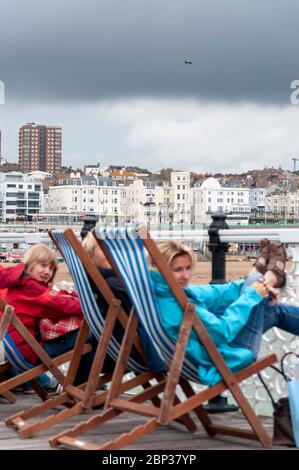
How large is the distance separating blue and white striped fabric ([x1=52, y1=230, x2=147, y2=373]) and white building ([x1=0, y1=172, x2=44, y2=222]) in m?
142

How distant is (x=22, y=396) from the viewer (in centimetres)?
541

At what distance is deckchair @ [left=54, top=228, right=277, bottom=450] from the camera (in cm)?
368

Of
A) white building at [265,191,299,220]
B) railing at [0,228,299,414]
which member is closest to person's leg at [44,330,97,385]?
railing at [0,228,299,414]

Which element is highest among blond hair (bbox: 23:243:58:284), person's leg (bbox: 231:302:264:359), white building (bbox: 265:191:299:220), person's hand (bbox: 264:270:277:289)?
white building (bbox: 265:191:299:220)

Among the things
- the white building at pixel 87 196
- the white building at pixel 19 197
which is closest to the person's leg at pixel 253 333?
the white building at pixel 87 196

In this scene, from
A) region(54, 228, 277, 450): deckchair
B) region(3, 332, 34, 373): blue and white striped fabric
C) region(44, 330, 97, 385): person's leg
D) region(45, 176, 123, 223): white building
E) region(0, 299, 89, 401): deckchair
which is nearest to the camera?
region(54, 228, 277, 450): deckchair

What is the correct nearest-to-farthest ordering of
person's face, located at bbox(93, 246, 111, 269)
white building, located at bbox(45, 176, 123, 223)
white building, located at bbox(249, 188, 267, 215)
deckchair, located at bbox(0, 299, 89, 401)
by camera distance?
person's face, located at bbox(93, 246, 111, 269) < deckchair, located at bbox(0, 299, 89, 401) < white building, located at bbox(249, 188, 267, 215) < white building, located at bbox(45, 176, 123, 223)

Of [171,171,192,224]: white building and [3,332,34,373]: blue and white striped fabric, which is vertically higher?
[171,171,192,224]: white building

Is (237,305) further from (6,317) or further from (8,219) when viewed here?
(8,219)

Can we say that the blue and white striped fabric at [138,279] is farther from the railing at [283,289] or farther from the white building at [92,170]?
the white building at [92,170]

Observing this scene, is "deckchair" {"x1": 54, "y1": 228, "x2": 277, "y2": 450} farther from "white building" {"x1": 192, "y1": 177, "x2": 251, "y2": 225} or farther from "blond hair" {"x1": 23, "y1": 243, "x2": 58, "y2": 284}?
"white building" {"x1": 192, "y1": 177, "x2": 251, "y2": 225}

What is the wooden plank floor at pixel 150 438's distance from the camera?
13.1 ft
